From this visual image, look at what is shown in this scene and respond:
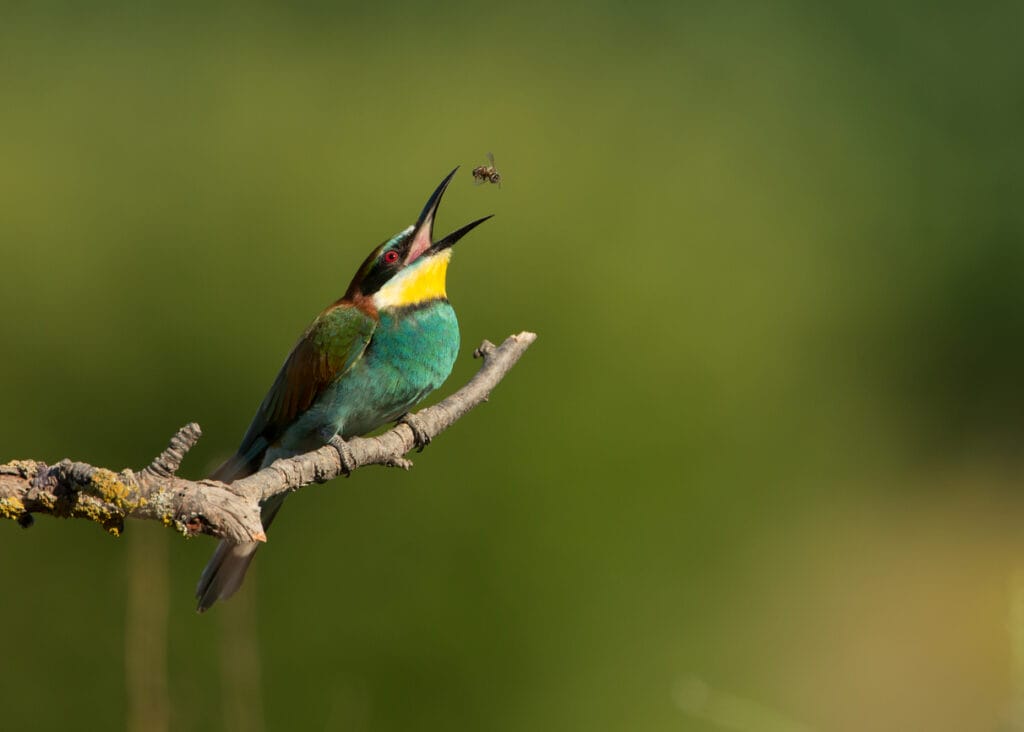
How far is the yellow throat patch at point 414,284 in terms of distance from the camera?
2.64 metres

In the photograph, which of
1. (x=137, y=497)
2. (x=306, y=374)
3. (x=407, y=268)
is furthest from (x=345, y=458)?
(x=137, y=497)

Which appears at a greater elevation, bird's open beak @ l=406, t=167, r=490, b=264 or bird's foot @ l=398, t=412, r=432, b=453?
bird's open beak @ l=406, t=167, r=490, b=264

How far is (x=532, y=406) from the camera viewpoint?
430cm

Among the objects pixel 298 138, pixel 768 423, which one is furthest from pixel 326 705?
pixel 298 138

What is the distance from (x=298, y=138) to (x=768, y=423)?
208 cm

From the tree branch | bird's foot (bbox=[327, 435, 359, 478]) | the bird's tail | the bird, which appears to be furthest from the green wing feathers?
the tree branch

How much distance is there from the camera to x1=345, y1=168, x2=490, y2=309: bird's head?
103 inches

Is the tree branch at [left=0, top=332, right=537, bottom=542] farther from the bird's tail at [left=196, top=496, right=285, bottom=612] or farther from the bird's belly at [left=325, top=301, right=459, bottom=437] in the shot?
the bird's belly at [left=325, top=301, right=459, bottom=437]

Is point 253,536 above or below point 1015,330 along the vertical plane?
below

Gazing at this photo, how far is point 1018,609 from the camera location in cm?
185

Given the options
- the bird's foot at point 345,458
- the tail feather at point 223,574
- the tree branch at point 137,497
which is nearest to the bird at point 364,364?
the tail feather at point 223,574

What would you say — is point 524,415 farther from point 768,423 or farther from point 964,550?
point 964,550

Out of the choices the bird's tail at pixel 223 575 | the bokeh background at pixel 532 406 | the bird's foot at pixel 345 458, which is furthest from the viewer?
the bokeh background at pixel 532 406

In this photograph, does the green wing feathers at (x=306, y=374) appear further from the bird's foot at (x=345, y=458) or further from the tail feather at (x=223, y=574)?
the bird's foot at (x=345, y=458)
